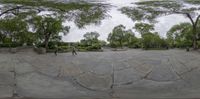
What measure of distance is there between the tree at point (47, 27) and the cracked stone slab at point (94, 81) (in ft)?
5.41

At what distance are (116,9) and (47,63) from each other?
9.30ft

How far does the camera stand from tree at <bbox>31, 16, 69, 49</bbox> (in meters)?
13.7

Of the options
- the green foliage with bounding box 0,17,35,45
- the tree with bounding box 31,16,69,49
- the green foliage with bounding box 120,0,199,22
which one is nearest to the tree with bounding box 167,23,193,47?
the green foliage with bounding box 120,0,199,22

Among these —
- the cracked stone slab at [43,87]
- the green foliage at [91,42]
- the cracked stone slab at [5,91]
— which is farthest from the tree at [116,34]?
the cracked stone slab at [5,91]

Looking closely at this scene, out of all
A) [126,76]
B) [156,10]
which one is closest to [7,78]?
[126,76]

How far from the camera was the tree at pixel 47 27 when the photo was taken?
13669 mm

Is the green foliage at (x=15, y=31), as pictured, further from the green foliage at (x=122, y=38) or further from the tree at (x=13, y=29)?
the green foliage at (x=122, y=38)

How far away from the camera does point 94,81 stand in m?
13.1

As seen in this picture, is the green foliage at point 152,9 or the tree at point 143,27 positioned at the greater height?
the green foliage at point 152,9

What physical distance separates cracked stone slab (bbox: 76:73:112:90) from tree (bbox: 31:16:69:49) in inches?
64.9

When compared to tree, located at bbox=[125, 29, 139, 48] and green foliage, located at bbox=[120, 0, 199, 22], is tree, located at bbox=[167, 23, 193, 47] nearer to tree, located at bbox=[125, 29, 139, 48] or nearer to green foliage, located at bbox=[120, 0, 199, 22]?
green foliage, located at bbox=[120, 0, 199, 22]

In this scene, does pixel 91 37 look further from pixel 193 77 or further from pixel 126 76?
pixel 193 77

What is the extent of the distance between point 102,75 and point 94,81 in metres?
0.35

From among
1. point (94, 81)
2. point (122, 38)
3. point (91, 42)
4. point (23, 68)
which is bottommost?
point (94, 81)
